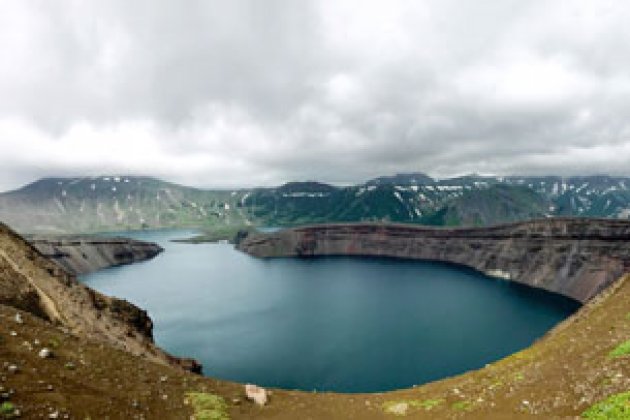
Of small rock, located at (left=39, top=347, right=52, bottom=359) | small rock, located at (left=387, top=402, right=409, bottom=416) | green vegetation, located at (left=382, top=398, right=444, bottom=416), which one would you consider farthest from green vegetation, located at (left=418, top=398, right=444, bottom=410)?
small rock, located at (left=39, top=347, right=52, bottom=359)

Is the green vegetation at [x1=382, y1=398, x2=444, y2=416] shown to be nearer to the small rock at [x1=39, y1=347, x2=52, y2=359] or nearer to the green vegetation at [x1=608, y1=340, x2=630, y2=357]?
the green vegetation at [x1=608, y1=340, x2=630, y2=357]

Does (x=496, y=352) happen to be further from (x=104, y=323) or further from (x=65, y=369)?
(x=65, y=369)

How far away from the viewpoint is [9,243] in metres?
44.5

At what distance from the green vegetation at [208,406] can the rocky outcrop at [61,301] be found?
1923 centimetres

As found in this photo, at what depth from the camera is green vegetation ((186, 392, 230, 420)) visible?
2300 centimetres

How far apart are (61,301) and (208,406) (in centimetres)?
2640

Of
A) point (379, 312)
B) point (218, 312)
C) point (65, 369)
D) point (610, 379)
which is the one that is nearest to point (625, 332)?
point (610, 379)

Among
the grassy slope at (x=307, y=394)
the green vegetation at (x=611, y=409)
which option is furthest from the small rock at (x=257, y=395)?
the green vegetation at (x=611, y=409)

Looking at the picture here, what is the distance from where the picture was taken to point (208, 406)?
24.2 m

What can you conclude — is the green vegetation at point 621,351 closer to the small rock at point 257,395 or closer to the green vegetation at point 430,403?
the green vegetation at point 430,403

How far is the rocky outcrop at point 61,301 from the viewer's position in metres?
36.9

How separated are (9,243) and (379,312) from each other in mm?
145331

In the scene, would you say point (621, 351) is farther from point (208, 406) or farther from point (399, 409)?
point (208, 406)

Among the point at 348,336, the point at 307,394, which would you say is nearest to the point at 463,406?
the point at 307,394
